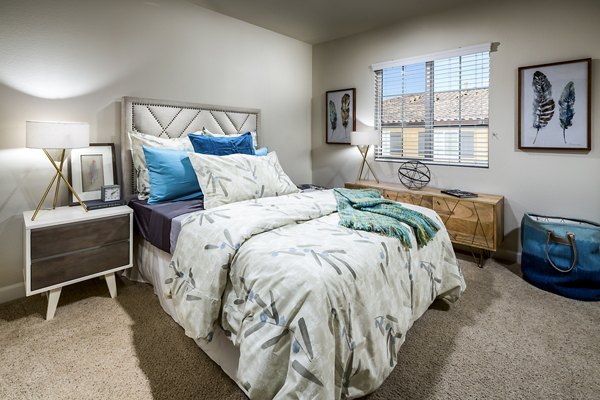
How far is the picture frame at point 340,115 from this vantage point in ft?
14.2

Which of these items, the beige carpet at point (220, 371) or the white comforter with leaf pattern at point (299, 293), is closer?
the white comforter with leaf pattern at point (299, 293)

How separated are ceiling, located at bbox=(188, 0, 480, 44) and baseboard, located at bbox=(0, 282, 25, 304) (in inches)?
114

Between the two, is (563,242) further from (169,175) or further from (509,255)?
(169,175)

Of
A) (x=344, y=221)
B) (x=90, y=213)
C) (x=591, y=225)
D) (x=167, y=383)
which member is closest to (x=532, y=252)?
(x=591, y=225)

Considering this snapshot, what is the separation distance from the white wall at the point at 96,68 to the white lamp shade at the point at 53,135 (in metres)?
0.38

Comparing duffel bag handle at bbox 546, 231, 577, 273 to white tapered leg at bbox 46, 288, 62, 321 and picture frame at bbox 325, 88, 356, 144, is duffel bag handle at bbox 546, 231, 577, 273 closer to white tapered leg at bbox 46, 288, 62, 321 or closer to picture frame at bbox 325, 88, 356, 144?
picture frame at bbox 325, 88, 356, 144

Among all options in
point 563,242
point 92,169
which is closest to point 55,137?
point 92,169

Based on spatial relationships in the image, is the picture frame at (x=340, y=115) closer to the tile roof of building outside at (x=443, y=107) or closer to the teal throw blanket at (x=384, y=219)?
the tile roof of building outside at (x=443, y=107)

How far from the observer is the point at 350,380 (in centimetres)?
137

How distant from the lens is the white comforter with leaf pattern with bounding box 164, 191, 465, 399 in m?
1.22

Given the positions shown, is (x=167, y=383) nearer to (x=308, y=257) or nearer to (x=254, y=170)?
(x=308, y=257)

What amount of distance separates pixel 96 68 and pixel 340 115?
2777mm

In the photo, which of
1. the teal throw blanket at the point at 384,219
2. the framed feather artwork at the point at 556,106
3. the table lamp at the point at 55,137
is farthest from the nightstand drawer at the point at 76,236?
the framed feather artwork at the point at 556,106

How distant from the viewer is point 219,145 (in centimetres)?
292
